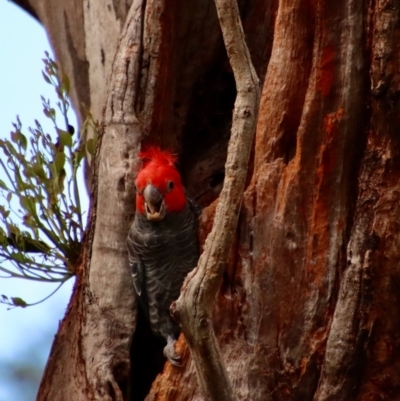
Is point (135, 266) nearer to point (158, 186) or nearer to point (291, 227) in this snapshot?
point (158, 186)

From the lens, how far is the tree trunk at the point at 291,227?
271 centimetres

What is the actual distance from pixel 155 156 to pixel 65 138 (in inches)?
18.4

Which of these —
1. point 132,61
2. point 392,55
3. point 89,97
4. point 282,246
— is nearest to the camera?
point 392,55

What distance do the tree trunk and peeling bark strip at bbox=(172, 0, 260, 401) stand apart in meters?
0.55

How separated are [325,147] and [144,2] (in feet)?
4.07

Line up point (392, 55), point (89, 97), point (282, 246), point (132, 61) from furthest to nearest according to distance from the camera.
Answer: point (89, 97) < point (132, 61) < point (282, 246) < point (392, 55)

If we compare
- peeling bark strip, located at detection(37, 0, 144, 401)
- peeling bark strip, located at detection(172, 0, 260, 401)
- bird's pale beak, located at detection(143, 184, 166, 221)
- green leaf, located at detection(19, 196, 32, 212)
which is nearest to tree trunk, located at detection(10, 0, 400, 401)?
peeling bark strip, located at detection(37, 0, 144, 401)

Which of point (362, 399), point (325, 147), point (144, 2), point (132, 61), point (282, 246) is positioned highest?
point (144, 2)

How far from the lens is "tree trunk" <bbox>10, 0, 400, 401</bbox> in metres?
2.71

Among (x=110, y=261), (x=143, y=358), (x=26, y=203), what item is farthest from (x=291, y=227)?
(x=26, y=203)

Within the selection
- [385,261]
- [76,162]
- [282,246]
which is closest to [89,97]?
[76,162]

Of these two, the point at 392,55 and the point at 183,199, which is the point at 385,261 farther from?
the point at 183,199

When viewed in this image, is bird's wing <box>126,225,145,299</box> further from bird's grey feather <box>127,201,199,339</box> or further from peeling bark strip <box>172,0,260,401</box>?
peeling bark strip <box>172,0,260,401</box>

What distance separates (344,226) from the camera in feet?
9.28
